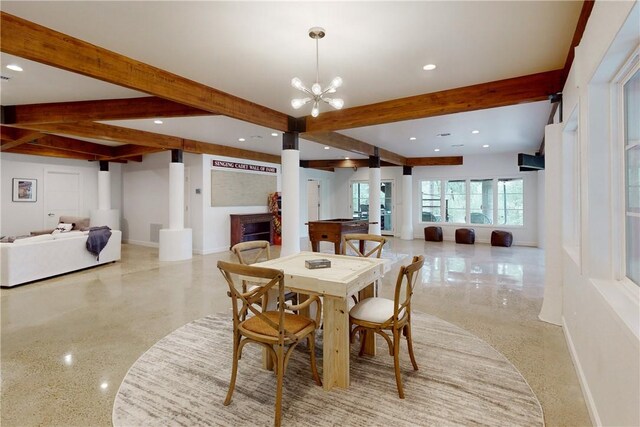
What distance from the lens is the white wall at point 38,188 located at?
7645 millimetres

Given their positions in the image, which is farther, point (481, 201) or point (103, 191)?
point (481, 201)

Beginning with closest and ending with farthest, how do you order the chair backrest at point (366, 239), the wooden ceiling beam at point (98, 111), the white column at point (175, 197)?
the chair backrest at point (366, 239) → the wooden ceiling beam at point (98, 111) → the white column at point (175, 197)

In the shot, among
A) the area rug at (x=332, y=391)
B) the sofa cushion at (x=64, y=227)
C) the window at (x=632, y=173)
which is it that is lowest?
the area rug at (x=332, y=391)

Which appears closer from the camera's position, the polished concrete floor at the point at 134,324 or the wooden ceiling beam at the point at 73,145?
the polished concrete floor at the point at 134,324

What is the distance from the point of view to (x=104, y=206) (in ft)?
29.4

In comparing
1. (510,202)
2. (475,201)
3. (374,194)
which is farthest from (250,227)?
(510,202)

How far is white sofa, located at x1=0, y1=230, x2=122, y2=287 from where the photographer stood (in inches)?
186

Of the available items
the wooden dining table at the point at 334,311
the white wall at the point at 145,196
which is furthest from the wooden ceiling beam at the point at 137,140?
the wooden dining table at the point at 334,311

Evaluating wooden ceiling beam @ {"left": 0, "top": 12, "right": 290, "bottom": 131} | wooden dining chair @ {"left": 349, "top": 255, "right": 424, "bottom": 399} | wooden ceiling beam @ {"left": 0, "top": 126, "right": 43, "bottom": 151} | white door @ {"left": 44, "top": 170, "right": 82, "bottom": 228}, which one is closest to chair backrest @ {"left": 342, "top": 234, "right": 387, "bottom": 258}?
wooden dining chair @ {"left": 349, "top": 255, "right": 424, "bottom": 399}

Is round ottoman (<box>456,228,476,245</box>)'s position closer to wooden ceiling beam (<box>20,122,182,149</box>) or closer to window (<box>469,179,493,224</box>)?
window (<box>469,179,493,224</box>)

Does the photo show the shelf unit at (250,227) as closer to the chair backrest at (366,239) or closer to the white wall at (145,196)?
the white wall at (145,196)

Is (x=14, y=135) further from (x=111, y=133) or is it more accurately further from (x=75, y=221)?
(x=75, y=221)

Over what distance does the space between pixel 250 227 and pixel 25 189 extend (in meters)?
5.63

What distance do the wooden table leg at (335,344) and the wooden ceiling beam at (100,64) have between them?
2.79 m
